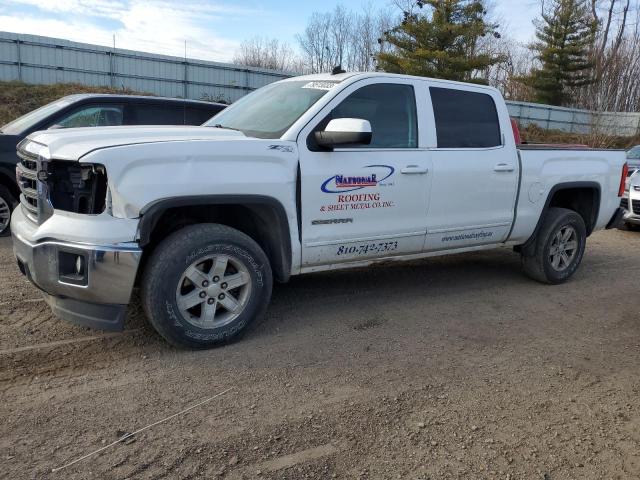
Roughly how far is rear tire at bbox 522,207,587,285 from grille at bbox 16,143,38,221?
4.79m

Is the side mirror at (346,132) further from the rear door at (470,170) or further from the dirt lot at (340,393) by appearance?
the dirt lot at (340,393)

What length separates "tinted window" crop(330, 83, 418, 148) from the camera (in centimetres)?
463

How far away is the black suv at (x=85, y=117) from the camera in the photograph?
700cm

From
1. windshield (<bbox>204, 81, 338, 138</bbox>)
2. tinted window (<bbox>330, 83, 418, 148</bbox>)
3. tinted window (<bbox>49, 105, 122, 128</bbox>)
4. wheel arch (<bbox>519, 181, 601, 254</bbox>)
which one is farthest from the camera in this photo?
tinted window (<bbox>49, 105, 122, 128</bbox>)

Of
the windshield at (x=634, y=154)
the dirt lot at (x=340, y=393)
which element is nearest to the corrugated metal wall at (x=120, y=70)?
the windshield at (x=634, y=154)

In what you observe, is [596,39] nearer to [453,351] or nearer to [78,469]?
[453,351]

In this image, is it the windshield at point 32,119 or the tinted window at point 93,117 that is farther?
the tinted window at point 93,117

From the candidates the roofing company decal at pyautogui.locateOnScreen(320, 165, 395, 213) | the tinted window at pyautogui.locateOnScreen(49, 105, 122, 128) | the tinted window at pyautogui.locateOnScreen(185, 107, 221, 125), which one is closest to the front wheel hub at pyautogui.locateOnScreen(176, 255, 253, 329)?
the roofing company decal at pyautogui.locateOnScreen(320, 165, 395, 213)

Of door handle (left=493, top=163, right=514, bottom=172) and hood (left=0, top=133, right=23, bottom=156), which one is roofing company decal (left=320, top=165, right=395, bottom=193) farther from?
hood (left=0, top=133, right=23, bottom=156)

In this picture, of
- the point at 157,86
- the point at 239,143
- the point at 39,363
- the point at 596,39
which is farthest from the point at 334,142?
the point at 596,39

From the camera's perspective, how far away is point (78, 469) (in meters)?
2.68

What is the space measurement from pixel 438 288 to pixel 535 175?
149cm

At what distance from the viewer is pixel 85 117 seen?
7.30m

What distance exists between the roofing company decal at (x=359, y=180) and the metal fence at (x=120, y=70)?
60.2 feet
